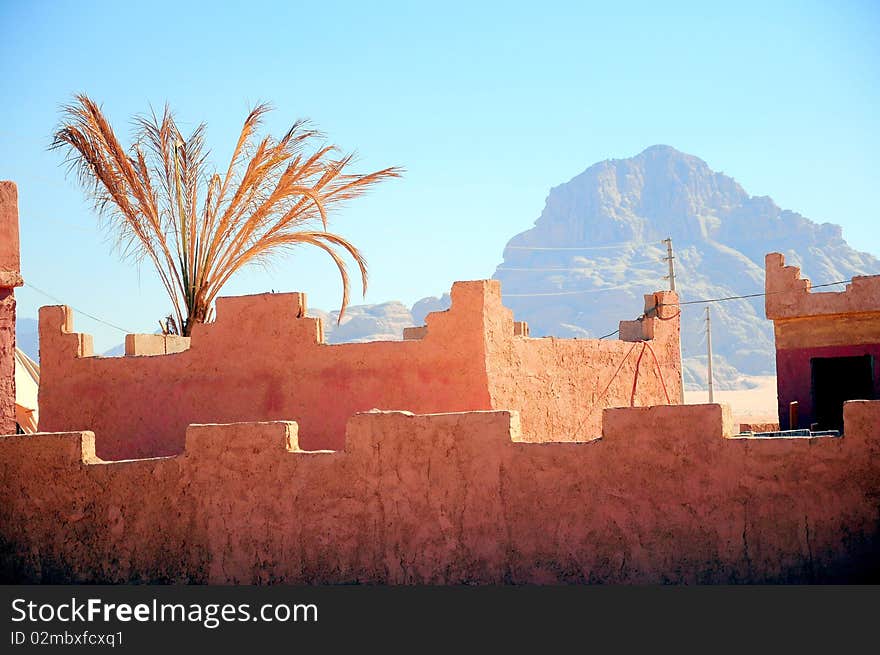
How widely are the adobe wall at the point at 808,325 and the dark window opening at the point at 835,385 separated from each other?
0.19m

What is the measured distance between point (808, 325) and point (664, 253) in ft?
482

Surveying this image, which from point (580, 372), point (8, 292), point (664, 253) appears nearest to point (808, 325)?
point (580, 372)

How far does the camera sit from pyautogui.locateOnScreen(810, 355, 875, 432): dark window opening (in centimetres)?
1638

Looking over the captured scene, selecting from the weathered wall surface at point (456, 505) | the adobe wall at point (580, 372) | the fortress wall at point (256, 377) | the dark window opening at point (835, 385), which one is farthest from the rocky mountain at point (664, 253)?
the weathered wall surface at point (456, 505)

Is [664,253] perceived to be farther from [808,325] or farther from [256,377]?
[256,377]

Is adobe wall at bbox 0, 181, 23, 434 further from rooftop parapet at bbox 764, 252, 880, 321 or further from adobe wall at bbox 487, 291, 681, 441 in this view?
rooftop parapet at bbox 764, 252, 880, 321

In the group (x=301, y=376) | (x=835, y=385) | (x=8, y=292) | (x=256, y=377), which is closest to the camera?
(x=8, y=292)

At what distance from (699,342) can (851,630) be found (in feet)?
386

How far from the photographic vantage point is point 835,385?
55.8 ft

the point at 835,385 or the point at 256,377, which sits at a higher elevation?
the point at 256,377

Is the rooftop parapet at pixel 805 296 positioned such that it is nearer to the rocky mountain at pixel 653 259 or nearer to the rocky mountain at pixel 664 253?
the rocky mountain at pixel 653 259

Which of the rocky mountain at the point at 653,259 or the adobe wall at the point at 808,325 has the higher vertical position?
the rocky mountain at the point at 653,259

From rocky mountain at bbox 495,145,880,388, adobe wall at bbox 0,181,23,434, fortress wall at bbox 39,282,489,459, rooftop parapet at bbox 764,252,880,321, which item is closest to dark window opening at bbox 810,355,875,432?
rooftop parapet at bbox 764,252,880,321

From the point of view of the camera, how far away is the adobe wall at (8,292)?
29.7ft
